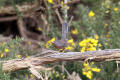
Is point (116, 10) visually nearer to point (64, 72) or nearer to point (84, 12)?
point (84, 12)

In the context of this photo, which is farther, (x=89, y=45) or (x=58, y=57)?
(x=89, y=45)

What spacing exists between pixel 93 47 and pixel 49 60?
2.21ft

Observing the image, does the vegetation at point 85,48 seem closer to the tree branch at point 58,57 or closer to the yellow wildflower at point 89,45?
the yellow wildflower at point 89,45

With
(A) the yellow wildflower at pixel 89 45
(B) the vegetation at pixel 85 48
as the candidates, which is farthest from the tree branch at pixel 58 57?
(A) the yellow wildflower at pixel 89 45

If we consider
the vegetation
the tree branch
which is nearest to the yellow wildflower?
the vegetation

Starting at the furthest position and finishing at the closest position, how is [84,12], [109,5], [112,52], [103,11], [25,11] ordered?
[25,11], [84,12], [109,5], [103,11], [112,52]

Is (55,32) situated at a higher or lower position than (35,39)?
higher

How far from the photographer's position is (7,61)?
2.09 m

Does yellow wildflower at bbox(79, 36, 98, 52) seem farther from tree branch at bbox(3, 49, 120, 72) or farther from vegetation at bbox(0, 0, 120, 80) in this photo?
tree branch at bbox(3, 49, 120, 72)

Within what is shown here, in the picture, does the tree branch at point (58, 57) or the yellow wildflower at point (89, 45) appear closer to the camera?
the tree branch at point (58, 57)

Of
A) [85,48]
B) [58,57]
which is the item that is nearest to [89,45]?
[85,48]

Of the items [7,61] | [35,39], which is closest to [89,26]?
[7,61]

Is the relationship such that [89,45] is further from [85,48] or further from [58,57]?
[58,57]

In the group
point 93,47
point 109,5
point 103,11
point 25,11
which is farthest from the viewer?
point 25,11
